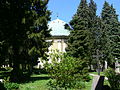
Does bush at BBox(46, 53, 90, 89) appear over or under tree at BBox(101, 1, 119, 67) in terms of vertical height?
under

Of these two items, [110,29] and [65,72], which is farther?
[110,29]

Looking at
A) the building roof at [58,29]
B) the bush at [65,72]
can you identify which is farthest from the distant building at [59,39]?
the bush at [65,72]

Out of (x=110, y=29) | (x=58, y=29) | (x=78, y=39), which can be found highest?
(x=58, y=29)

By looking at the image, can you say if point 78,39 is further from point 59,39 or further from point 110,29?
point 59,39

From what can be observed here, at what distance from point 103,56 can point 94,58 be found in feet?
13.5

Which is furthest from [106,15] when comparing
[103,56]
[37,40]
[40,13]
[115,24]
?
[37,40]

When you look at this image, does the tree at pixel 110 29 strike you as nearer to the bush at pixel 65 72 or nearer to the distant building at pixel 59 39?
the distant building at pixel 59 39

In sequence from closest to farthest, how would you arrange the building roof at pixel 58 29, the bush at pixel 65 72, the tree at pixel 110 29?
the bush at pixel 65 72 < the tree at pixel 110 29 < the building roof at pixel 58 29

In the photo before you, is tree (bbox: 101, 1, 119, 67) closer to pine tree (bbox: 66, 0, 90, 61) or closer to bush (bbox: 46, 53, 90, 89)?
pine tree (bbox: 66, 0, 90, 61)

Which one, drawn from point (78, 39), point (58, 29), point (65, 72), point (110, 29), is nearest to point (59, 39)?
point (58, 29)

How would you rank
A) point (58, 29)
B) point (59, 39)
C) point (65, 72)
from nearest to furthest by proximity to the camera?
point (65, 72), point (59, 39), point (58, 29)

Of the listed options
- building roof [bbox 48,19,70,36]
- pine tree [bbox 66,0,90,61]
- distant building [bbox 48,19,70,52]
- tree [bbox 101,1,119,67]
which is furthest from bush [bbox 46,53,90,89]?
building roof [bbox 48,19,70,36]

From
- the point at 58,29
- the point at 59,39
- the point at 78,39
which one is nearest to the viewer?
the point at 78,39

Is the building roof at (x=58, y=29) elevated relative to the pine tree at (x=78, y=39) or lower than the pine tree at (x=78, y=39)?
elevated
